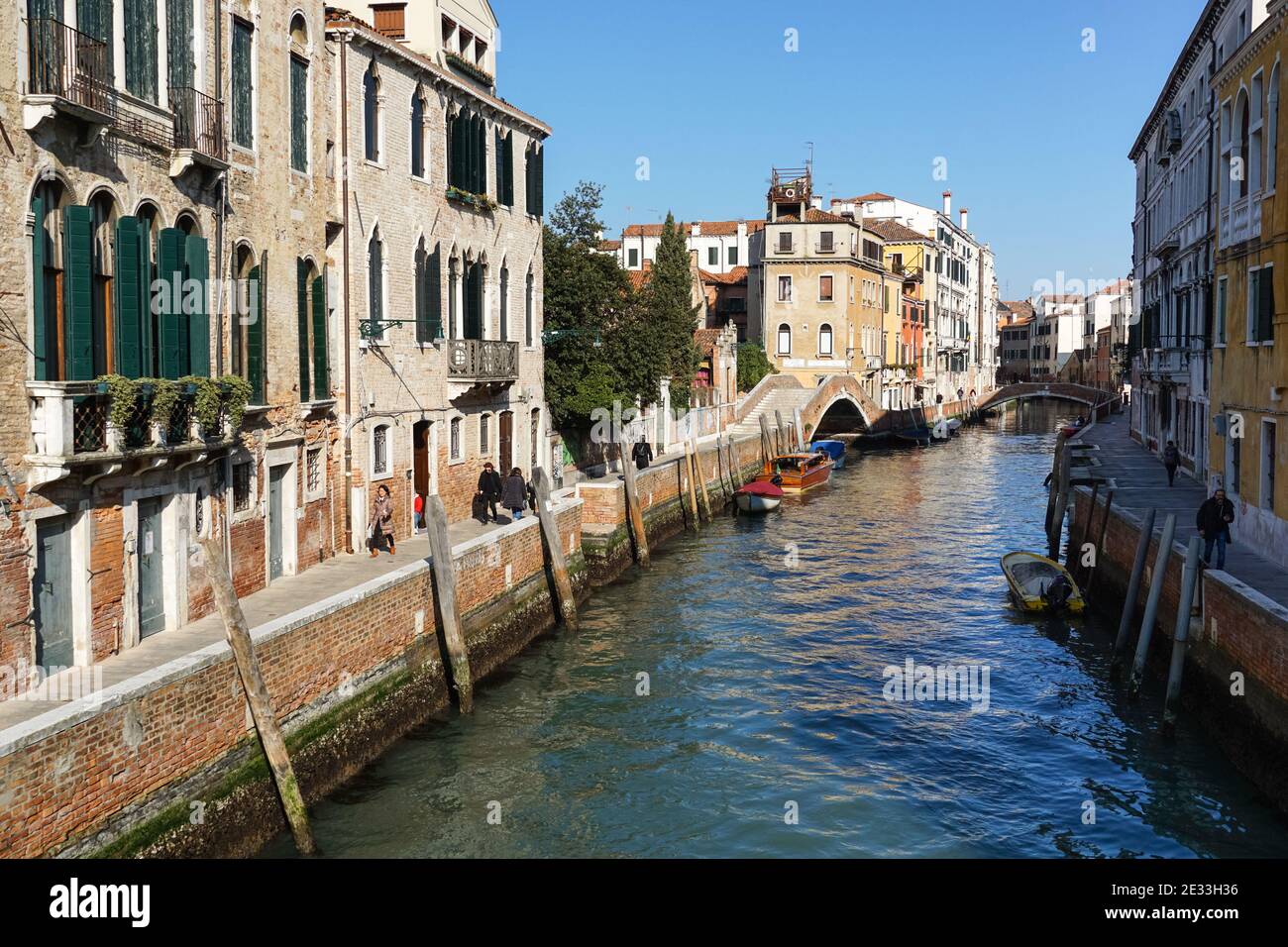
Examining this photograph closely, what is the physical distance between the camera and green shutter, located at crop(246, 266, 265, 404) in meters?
15.2

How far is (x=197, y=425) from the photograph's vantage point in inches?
517

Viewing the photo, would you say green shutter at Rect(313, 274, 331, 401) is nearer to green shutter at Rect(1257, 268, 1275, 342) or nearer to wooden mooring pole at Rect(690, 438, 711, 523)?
green shutter at Rect(1257, 268, 1275, 342)

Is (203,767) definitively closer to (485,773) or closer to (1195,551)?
(485,773)

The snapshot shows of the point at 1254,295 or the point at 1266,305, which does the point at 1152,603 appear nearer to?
the point at 1266,305

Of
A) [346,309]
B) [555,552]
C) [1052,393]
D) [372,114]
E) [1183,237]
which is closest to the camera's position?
[346,309]

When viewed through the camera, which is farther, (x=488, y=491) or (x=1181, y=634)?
(x=488, y=491)

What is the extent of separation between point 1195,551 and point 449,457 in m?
12.2

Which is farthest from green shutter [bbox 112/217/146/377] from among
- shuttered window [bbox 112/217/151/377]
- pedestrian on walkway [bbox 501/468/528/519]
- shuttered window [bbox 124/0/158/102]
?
pedestrian on walkway [bbox 501/468/528/519]

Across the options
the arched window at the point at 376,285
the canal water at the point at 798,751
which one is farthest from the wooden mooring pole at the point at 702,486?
the arched window at the point at 376,285

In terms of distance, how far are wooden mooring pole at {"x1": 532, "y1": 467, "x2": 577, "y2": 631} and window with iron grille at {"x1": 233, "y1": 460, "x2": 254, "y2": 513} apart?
167 inches

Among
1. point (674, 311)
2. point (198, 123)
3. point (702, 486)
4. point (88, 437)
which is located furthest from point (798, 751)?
point (674, 311)

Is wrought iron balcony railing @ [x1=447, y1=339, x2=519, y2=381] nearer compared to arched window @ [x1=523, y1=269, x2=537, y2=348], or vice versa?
wrought iron balcony railing @ [x1=447, y1=339, x2=519, y2=381]

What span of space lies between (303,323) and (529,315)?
863 cm

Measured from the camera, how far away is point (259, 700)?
10.1 metres
